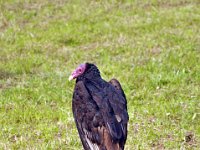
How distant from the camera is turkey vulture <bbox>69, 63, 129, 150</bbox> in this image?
15.9 ft

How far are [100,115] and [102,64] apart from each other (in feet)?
13.1

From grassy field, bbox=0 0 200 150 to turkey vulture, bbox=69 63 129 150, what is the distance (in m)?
0.88

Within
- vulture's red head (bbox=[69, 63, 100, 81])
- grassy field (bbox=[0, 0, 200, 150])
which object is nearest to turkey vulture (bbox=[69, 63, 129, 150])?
vulture's red head (bbox=[69, 63, 100, 81])

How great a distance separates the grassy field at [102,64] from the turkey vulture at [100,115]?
88cm

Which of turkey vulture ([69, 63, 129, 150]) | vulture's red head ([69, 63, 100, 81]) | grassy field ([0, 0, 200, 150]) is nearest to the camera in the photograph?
turkey vulture ([69, 63, 129, 150])

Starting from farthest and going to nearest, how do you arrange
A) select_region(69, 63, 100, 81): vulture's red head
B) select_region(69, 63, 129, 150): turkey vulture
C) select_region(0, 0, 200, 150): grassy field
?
select_region(0, 0, 200, 150): grassy field, select_region(69, 63, 100, 81): vulture's red head, select_region(69, 63, 129, 150): turkey vulture

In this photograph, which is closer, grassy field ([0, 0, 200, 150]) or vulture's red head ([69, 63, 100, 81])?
vulture's red head ([69, 63, 100, 81])

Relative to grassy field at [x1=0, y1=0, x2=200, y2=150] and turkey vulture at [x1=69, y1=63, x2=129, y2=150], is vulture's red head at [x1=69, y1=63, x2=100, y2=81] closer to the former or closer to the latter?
turkey vulture at [x1=69, y1=63, x2=129, y2=150]

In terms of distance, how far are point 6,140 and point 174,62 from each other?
3303mm

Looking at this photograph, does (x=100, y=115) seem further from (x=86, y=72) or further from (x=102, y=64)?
(x=102, y=64)

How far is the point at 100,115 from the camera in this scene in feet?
16.1

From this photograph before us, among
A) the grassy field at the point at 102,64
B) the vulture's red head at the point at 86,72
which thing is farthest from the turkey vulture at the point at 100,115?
the grassy field at the point at 102,64

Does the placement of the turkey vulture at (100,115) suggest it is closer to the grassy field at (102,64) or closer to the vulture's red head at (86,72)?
the vulture's red head at (86,72)

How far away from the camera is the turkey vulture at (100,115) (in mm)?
4855
